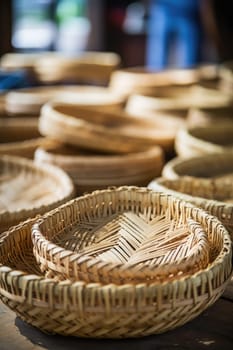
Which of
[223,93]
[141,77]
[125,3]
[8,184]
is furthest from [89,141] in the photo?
[125,3]

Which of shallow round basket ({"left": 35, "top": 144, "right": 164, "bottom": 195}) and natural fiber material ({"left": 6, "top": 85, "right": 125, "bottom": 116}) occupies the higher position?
natural fiber material ({"left": 6, "top": 85, "right": 125, "bottom": 116})

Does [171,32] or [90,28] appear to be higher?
[171,32]

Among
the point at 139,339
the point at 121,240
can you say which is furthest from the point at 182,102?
the point at 139,339

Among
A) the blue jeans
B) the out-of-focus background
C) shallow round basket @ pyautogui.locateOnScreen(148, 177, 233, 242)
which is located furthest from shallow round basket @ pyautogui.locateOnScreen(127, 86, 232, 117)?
the out-of-focus background

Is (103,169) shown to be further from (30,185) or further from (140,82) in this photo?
(140,82)

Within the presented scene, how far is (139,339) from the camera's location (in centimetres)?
98

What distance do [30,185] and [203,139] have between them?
76 centimetres

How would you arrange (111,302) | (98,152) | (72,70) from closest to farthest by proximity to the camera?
1. (111,302)
2. (98,152)
3. (72,70)

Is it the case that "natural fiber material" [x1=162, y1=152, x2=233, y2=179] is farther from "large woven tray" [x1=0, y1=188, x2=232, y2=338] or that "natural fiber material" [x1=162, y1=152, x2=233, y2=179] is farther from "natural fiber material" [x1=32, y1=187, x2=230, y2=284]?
"large woven tray" [x1=0, y1=188, x2=232, y2=338]

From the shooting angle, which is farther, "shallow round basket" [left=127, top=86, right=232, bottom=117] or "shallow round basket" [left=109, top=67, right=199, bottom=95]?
"shallow round basket" [left=109, top=67, right=199, bottom=95]

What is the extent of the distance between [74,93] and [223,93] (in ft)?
2.42

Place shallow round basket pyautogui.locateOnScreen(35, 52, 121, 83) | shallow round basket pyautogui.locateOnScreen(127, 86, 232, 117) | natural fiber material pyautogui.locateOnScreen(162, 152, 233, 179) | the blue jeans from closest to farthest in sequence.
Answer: natural fiber material pyautogui.locateOnScreen(162, 152, 233, 179) → shallow round basket pyautogui.locateOnScreen(127, 86, 232, 117) → shallow round basket pyautogui.locateOnScreen(35, 52, 121, 83) → the blue jeans

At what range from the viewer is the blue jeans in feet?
18.2

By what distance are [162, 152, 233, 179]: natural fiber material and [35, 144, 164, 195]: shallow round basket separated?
0.10 metres
